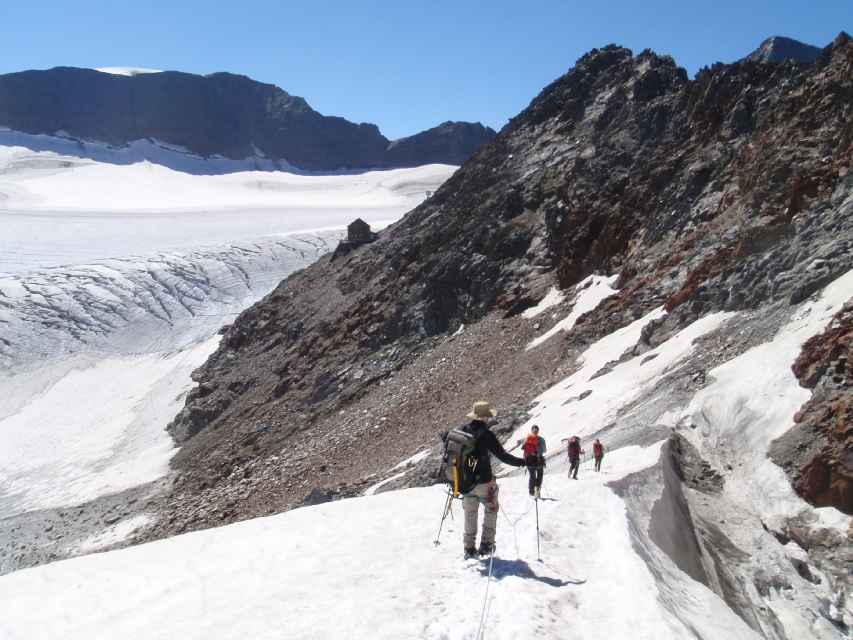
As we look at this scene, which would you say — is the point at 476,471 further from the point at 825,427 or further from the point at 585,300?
the point at 585,300

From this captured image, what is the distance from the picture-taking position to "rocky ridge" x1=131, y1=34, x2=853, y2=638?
1139cm

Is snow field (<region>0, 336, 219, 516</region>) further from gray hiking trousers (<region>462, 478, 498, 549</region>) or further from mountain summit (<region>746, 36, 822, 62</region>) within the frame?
mountain summit (<region>746, 36, 822, 62</region>)

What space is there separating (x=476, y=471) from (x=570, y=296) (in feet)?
76.8

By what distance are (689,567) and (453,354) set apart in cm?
2202

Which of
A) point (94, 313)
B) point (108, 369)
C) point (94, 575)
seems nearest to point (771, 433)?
point (94, 575)

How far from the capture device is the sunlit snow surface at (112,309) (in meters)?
42.0

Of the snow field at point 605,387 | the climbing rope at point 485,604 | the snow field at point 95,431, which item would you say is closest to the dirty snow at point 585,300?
the snow field at point 605,387

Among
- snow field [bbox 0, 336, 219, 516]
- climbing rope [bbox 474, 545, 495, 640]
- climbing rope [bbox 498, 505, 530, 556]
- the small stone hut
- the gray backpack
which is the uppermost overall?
the gray backpack

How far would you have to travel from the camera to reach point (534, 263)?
34750 millimetres

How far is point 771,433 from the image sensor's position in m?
→ 11.7

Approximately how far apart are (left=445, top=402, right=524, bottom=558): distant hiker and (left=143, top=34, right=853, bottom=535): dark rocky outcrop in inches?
221

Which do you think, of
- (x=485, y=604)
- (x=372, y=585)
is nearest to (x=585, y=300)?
(x=372, y=585)

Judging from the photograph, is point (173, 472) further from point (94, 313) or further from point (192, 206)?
point (192, 206)

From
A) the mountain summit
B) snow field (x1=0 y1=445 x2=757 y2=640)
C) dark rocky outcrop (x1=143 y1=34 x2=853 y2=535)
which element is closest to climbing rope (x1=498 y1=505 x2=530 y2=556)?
snow field (x1=0 y1=445 x2=757 y2=640)
